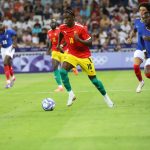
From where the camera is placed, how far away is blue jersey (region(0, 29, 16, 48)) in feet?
69.5

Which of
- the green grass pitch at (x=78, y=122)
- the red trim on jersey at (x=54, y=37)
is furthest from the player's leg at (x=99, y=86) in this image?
the red trim on jersey at (x=54, y=37)

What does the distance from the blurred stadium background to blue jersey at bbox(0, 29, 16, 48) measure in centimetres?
858

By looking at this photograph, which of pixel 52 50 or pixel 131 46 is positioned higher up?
pixel 52 50

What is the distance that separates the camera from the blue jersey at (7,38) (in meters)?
21.2

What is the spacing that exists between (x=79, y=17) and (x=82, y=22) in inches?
14.3

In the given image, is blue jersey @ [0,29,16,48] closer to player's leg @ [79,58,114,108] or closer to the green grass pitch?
the green grass pitch

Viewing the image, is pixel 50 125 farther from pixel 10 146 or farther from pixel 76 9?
pixel 76 9

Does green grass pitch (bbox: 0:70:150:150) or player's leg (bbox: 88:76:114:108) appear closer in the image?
green grass pitch (bbox: 0:70:150:150)

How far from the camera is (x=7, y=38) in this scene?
21375 mm

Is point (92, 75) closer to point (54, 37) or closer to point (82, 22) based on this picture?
point (54, 37)

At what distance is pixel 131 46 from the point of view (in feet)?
97.9

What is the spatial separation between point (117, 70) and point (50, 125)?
62.0ft

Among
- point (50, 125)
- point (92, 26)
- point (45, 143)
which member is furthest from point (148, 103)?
point (92, 26)

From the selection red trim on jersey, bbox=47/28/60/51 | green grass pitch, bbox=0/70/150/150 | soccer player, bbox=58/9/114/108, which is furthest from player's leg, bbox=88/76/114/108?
red trim on jersey, bbox=47/28/60/51
